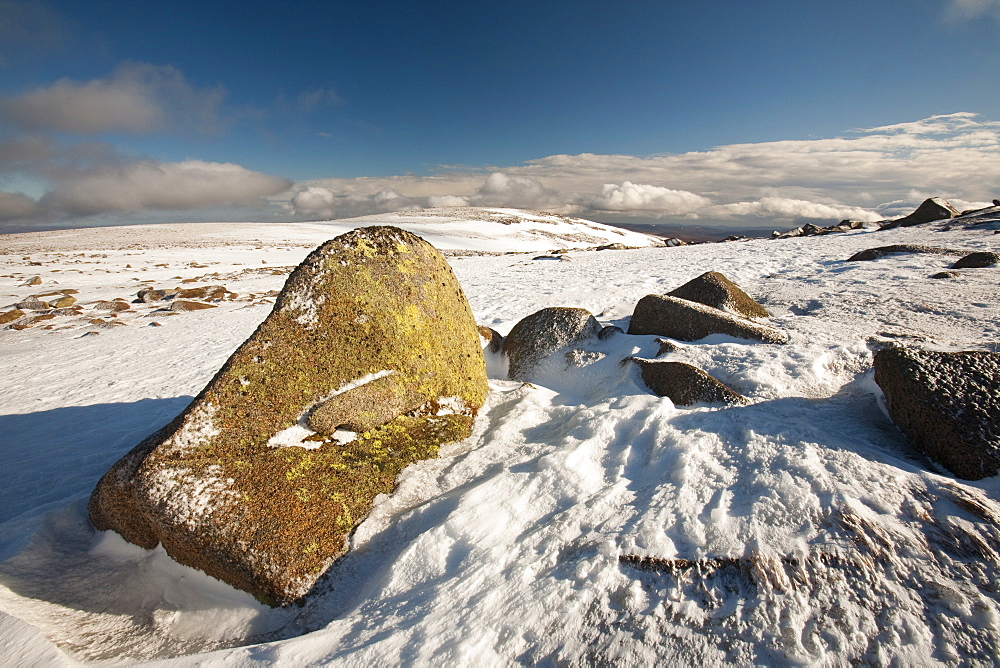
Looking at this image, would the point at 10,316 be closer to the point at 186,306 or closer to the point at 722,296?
the point at 186,306

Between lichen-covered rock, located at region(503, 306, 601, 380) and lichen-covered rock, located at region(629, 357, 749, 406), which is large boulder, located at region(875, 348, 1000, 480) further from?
lichen-covered rock, located at region(503, 306, 601, 380)

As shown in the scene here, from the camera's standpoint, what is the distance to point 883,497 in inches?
108

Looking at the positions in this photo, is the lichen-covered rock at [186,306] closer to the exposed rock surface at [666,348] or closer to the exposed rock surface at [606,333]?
the exposed rock surface at [606,333]

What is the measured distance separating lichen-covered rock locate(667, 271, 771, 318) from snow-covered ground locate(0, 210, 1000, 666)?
3.65 feet

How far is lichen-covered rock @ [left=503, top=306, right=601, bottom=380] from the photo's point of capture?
6188 millimetres

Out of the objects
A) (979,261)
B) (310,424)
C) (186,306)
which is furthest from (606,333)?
(186,306)

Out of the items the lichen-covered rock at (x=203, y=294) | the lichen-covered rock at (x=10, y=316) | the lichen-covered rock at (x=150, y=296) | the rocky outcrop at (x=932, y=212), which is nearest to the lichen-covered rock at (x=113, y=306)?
the lichen-covered rock at (x=150, y=296)

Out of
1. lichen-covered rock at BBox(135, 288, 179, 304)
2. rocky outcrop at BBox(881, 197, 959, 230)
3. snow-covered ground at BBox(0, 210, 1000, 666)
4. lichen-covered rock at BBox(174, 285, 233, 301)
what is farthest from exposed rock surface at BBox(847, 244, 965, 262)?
lichen-covered rock at BBox(135, 288, 179, 304)

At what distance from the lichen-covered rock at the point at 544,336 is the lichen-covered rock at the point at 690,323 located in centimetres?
81

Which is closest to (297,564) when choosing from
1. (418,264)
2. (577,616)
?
(577,616)

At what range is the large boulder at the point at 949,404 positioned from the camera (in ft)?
9.77

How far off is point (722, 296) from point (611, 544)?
5.74m

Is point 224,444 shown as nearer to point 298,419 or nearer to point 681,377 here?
point 298,419

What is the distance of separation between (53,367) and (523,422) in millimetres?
9856
